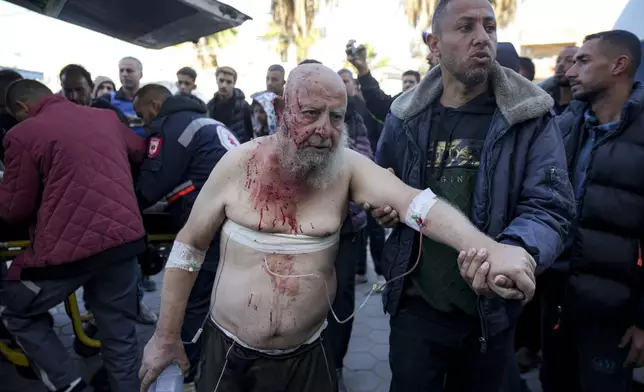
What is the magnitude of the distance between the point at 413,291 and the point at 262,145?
90cm

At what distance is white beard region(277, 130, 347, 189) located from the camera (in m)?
1.65

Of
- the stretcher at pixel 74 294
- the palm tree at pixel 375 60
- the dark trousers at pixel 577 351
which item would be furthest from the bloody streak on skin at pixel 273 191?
the palm tree at pixel 375 60

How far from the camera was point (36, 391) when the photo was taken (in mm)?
3357

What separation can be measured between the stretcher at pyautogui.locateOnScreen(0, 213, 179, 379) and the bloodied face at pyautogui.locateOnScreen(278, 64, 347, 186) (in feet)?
6.99

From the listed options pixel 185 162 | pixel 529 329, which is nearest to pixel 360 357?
pixel 529 329

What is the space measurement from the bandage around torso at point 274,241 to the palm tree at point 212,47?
28.7 m

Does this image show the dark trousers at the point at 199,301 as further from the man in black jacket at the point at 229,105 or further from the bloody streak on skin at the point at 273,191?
the man in black jacket at the point at 229,105

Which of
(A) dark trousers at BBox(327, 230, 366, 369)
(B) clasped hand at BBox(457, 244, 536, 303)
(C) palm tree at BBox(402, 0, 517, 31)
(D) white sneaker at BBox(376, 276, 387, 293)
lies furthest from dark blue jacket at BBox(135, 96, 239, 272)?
(C) palm tree at BBox(402, 0, 517, 31)

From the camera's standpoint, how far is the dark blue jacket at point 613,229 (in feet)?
7.25

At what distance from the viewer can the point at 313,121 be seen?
1631 mm

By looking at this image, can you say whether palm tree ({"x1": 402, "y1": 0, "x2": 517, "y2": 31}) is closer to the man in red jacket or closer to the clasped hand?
the man in red jacket

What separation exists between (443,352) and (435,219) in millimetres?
663

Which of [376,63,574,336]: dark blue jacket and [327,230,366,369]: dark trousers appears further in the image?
[327,230,366,369]: dark trousers

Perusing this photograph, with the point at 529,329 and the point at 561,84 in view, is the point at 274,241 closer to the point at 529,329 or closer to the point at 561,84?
the point at 529,329
